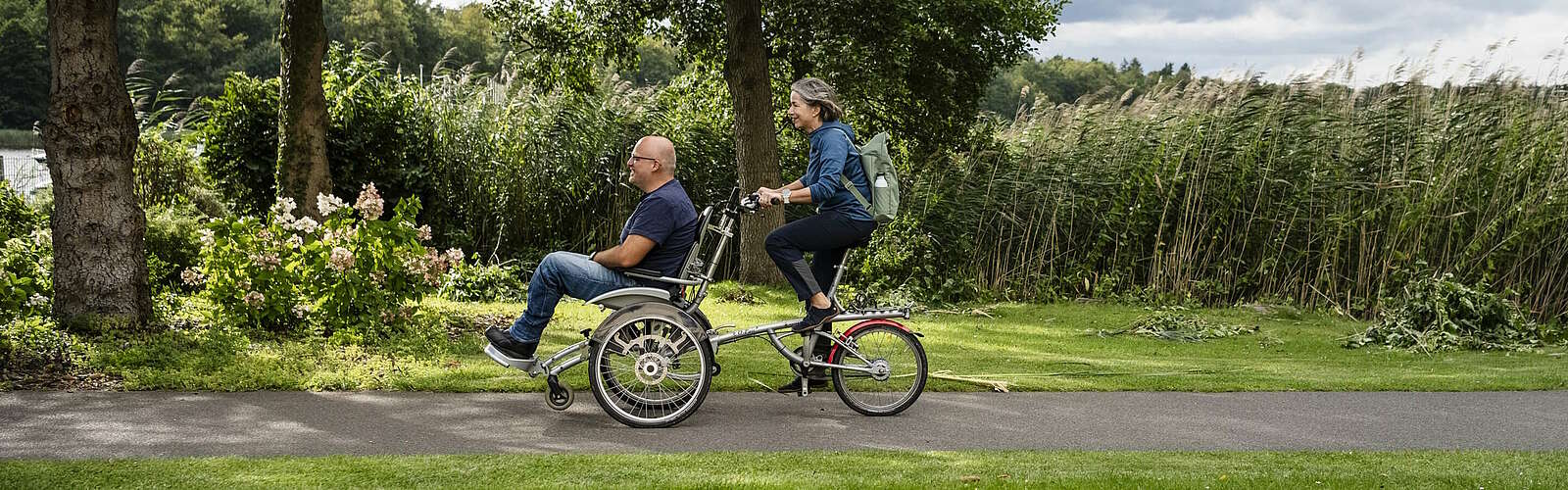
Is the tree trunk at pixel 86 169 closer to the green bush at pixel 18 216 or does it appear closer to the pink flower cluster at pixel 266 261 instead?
the pink flower cluster at pixel 266 261

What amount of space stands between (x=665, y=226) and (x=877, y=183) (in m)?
1.20

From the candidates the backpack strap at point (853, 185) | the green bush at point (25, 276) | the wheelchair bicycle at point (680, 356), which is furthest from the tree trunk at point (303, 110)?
the backpack strap at point (853, 185)

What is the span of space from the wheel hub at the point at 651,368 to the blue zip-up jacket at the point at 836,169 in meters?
1.13

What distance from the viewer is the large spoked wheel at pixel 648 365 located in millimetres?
6191

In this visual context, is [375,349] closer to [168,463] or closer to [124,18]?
[168,463]

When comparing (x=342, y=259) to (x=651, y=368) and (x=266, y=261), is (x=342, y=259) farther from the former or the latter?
(x=651, y=368)

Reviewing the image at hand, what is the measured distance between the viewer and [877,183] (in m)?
6.76

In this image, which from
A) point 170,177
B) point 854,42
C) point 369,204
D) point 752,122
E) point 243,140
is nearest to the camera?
point 369,204

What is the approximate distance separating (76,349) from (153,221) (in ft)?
15.0

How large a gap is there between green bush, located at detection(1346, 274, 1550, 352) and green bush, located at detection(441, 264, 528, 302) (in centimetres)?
736

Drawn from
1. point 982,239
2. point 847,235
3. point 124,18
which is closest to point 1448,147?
point 982,239

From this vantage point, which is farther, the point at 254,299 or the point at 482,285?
the point at 482,285

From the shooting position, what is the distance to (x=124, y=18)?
5688 cm

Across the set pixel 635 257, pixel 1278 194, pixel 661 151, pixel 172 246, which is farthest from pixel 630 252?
pixel 1278 194
